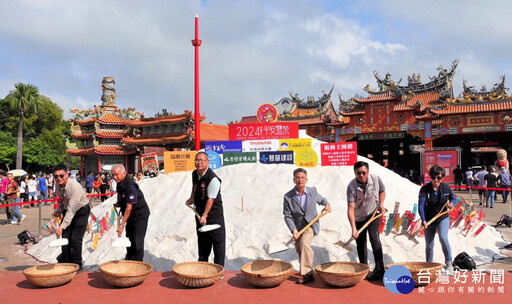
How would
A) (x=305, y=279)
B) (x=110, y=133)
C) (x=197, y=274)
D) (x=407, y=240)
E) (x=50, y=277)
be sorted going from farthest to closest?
(x=110, y=133) → (x=407, y=240) → (x=197, y=274) → (x=305, y=279) → (x=50, y=277)

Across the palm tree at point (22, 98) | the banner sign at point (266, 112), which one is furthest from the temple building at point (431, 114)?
the palm tree at point (22, 98)

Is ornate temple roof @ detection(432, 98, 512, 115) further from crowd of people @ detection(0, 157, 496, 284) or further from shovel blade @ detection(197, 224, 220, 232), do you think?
shovel blade @ detection(197, 224, 220, 232)

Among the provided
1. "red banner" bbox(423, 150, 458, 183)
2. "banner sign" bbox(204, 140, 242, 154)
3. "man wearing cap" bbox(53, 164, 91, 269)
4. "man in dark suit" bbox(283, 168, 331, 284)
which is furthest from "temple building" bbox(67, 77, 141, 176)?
"man in dark suit" bbox(283, 168, 331, 284)

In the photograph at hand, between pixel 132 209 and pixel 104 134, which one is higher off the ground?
pixel 104 134

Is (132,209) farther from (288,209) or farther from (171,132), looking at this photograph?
(171,132)

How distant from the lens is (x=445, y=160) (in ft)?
63.8

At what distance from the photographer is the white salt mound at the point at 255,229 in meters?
5.88

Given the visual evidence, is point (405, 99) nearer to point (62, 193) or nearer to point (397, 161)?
point (397, 161)

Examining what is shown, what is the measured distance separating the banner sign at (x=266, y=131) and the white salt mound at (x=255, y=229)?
6.42 ft

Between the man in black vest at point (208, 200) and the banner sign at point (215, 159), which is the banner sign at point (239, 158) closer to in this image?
the banner sign at point (215, 159)

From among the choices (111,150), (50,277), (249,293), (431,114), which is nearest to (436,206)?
(249,293)

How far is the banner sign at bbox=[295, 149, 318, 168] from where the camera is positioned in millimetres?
10250

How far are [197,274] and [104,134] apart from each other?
31964 millimetres

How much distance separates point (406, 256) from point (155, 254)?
4031mm
